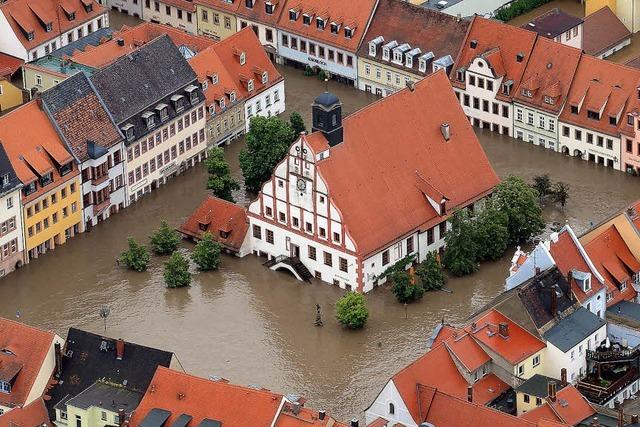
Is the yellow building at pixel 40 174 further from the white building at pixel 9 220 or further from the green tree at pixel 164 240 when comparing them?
the green tree at pixel 164 240

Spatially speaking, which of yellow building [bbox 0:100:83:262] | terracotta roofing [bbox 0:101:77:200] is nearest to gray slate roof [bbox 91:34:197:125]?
terracotta roofing [bbox 0:101:77:200]

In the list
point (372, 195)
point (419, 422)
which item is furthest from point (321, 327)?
point (419, 422)

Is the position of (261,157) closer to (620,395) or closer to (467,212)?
(467,212)

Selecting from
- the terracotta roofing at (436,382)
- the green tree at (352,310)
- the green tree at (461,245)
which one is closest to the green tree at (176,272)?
the green tree at (352,310)

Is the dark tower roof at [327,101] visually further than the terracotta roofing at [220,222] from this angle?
No

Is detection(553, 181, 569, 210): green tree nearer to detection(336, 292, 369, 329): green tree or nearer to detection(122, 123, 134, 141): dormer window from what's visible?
detection(336, 292, 369, 329): green tree

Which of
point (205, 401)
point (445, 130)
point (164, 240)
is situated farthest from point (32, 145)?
point (205, 401)
